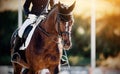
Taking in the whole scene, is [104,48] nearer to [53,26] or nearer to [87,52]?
[87,52]

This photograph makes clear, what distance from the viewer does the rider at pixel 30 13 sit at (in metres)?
5.18

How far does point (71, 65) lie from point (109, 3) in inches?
30.5

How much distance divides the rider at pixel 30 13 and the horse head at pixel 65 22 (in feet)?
0.63

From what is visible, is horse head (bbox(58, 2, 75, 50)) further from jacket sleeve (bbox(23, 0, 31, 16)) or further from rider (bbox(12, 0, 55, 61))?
jacket sleeve (bbox(23, 0, 31, 16))

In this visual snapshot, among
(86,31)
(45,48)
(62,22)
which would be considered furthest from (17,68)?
(86,31)

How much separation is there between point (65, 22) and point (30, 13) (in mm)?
413

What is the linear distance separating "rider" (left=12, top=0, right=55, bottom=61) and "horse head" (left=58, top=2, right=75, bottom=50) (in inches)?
7.5

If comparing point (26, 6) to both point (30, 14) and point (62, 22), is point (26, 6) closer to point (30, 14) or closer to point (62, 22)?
point (30, 14)

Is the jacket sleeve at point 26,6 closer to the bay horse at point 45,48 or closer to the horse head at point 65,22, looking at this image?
the bay horse at point 45,48

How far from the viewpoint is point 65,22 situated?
5062 millimetres

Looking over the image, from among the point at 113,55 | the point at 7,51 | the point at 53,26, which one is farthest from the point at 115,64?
the point at 7,51

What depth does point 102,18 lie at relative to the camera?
516 centimetres

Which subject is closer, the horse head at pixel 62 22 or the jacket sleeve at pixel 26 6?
the horse head at pixel 62 22

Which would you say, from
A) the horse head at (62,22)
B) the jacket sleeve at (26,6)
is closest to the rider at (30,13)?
the jacket sleeve at (26,6)
